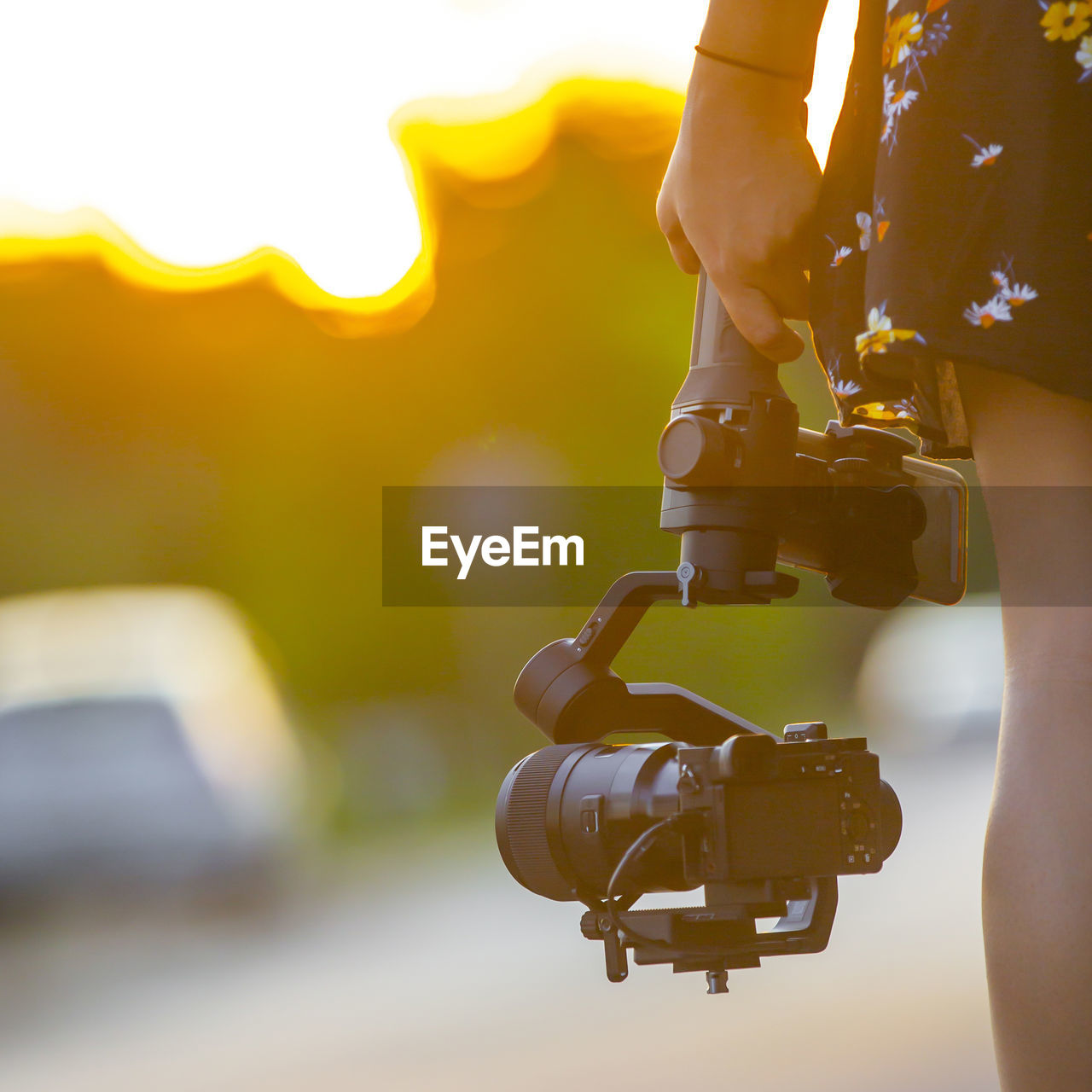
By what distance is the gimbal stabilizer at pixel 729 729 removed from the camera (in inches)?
24.7

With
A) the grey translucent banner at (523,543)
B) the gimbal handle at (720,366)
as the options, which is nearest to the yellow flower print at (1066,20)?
the gimbal handle at (720,366)

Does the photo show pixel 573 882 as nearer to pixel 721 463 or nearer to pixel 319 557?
pixel 721 463

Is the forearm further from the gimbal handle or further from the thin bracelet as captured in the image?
the gimbal handle

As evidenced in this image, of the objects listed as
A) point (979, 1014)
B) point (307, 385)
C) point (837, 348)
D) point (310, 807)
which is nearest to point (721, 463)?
point (837, 348)

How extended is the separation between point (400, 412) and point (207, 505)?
61 cm

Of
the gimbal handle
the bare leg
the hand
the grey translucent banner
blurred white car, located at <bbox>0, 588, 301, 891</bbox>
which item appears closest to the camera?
the bare leg

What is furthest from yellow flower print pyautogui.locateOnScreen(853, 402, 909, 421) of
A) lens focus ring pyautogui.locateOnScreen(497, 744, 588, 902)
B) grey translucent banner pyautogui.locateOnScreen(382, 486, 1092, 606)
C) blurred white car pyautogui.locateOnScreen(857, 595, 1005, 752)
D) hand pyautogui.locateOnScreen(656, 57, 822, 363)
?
blurred white car pyautogui.locateOnScreen(857, 595, 1005, 752)

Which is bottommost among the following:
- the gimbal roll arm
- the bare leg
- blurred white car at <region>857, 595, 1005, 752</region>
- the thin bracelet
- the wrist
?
blurred white car at <region>857, 595, 1005, 752</region>

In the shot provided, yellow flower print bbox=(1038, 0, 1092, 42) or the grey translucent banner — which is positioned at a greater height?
yellow flower print bbox=(1038, 0, 1092, 42)

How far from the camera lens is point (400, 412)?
3.08 metres

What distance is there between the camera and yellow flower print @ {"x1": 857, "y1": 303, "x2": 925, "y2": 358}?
44cm

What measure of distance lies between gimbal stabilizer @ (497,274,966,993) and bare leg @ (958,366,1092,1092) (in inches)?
7.5

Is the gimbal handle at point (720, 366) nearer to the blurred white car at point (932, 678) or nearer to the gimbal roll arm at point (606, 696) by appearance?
the gimbal roll arm at point (606, 696)

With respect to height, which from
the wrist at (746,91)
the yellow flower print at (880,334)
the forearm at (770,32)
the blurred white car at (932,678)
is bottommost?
the blurred white car at (932,678)
